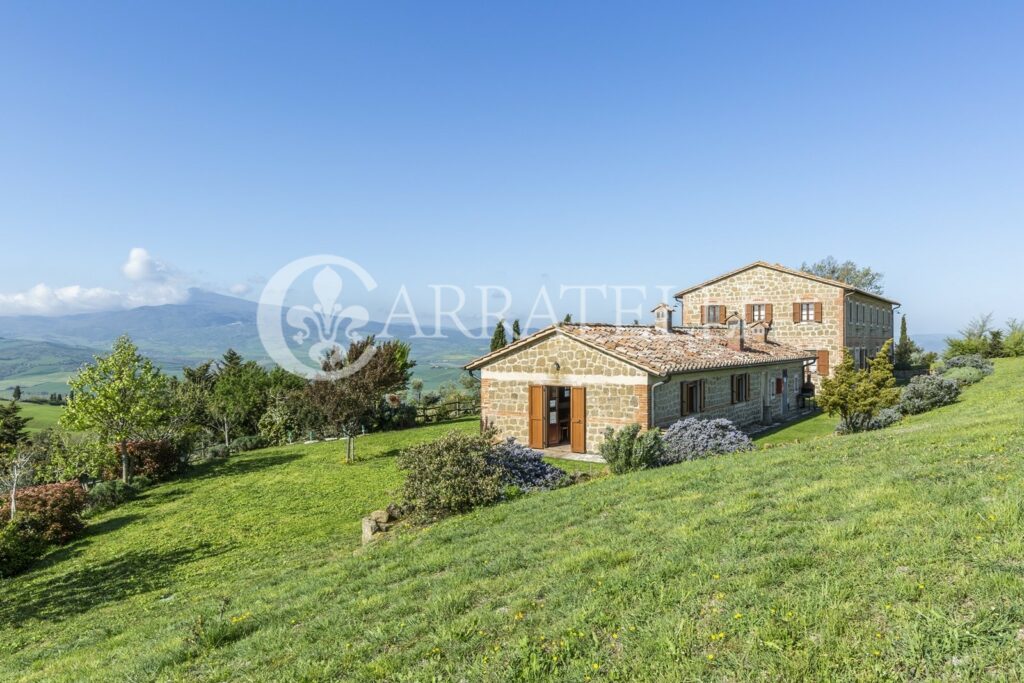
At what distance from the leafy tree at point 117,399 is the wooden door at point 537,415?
13.7 m

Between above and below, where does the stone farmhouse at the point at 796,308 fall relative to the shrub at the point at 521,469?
above

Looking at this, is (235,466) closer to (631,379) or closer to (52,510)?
(52,510)

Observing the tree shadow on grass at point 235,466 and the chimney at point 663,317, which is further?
the chimney at point 663,317

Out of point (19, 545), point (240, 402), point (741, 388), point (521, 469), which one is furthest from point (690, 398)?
point (240, 402)

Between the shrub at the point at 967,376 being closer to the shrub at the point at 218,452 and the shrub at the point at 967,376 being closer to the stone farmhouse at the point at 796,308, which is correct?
the stone farmhouse at the point at 796,308

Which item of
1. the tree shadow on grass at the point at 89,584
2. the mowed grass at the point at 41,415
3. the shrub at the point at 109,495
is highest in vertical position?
the tree shadow on grass at the point at 89,584

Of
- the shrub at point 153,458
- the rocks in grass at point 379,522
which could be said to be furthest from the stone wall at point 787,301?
the shrub at point 153,458

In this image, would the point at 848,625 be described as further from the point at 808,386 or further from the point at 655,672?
the point at 808,386

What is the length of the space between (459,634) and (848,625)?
302 cm

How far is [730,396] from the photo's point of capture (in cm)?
2070

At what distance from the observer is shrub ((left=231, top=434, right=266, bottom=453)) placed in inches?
989

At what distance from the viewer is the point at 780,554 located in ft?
17.4

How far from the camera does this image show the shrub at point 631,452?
12.4 m

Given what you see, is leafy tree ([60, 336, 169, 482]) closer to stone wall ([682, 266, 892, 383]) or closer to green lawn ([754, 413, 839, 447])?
green lawn ([754, 413, 839, 447])
